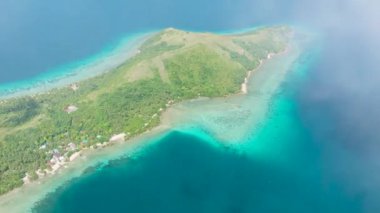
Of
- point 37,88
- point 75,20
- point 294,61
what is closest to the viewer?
point 37,88

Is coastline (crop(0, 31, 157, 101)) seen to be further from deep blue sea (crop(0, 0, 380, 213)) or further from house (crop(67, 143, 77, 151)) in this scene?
house (crop(67, 143, 77, 151))

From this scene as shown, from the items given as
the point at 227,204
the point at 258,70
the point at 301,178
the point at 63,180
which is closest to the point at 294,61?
the point at 258,70

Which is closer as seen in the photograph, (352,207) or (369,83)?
(352,207)

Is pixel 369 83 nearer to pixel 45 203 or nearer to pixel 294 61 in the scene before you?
pixel 294 61

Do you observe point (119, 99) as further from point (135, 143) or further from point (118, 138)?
point (135, 143)

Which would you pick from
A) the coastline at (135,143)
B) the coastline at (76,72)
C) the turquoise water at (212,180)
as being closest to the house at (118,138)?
the coastline at (135,143)

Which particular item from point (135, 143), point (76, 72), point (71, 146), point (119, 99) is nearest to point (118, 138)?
point (135, 143)
